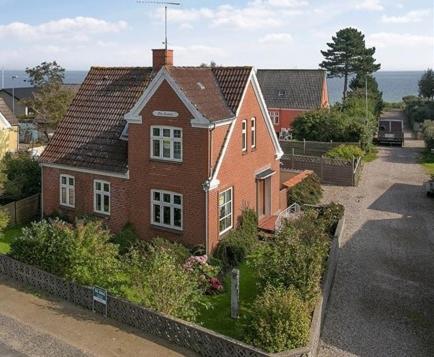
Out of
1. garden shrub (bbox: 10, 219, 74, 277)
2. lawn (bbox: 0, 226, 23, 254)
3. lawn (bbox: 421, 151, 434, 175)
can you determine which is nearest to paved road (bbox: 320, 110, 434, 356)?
lawn (bbox: 421, 151, 434, 175)

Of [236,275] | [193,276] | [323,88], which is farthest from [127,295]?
[323,88]

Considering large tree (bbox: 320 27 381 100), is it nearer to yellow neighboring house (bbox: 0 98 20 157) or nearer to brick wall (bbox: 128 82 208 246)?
yellow neighboring house (bbox: 0 98 20 157)

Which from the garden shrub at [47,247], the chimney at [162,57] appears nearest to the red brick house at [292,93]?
the chimney at [162,57]

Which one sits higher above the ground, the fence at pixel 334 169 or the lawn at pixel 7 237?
the fence at pixel 334 169

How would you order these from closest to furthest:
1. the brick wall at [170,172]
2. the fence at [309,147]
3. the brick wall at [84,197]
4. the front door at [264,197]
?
the brick wall at [170,172], the brick wall at [84,197], the front door at [264,197], the fence at [309,147]

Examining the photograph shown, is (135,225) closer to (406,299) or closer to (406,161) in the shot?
(406,299)

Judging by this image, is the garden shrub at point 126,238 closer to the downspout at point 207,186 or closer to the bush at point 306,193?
the downspout at point 207,186
